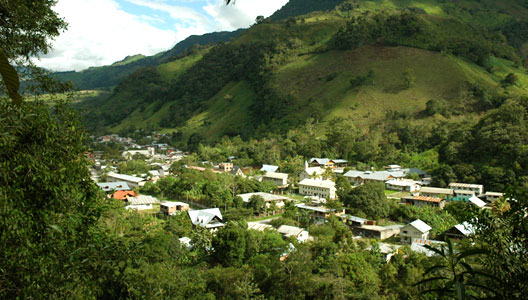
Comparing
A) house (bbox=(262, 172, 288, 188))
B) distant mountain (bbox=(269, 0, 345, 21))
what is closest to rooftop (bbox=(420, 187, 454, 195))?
house (bbox=(262, 172, 288, 188))

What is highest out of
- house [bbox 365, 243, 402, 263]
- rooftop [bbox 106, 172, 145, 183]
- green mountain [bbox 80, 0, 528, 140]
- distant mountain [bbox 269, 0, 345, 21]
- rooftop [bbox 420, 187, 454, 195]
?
distant mountain [bbox 269, 0, 345, 21]

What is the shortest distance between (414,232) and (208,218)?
38.7ft

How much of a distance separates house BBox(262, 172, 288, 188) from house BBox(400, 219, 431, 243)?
48.9 feet

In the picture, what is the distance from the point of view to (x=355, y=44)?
65750 millimetres

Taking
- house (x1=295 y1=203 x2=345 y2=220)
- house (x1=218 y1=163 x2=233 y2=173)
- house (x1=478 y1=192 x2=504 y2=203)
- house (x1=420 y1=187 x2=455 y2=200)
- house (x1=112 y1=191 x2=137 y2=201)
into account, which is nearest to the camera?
house (x1=295 y1=203 x2=345 y2=220)

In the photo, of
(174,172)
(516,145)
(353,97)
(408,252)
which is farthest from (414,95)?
(408,252)

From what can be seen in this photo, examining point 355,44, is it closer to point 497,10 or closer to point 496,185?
point 496,185

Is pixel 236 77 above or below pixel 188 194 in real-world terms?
above

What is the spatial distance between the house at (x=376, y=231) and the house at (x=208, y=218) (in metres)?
8.30

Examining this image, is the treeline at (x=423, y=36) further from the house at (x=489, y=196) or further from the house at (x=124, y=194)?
the house at (x=124, y=194)

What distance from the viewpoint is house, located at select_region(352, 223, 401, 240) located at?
2097cm

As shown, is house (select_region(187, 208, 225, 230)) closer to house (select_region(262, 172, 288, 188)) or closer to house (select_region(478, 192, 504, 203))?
house (select_region(262, 172, 288, 188))

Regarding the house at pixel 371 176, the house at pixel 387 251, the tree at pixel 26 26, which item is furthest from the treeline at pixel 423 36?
the tree at pixel 26 26

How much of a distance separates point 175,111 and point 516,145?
213 feet
